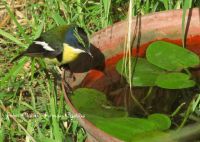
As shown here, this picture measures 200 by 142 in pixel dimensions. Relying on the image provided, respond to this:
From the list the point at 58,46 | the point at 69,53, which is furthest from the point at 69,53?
the point at 58,46

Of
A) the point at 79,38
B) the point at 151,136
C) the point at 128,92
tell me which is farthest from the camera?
the point at 79,38

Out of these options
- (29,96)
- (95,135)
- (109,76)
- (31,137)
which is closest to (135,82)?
(109,76)

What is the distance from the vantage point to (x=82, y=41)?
1731 millimetres

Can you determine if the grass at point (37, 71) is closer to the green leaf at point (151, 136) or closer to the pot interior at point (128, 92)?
the pot interior at point (128, 92)

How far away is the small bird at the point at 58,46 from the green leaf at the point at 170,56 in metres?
0.33

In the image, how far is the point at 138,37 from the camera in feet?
5.64

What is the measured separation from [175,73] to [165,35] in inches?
8.4

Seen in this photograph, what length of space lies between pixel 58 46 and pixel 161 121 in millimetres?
747

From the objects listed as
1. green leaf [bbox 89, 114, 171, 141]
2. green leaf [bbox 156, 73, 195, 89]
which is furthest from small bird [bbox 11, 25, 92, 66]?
green leaf [bbox 89, 114, 171, 141]

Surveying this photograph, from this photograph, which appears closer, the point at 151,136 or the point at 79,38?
the point at 151,136

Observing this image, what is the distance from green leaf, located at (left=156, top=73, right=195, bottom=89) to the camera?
5.15 ft

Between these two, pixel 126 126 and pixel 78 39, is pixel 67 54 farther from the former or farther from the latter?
pixel 126 126

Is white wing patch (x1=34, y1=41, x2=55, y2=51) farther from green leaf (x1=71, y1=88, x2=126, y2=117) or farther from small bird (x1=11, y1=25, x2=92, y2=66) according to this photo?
green leaf (x1=71, y1=88, x2=126, y2=117)

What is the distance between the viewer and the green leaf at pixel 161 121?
1.39 metres
